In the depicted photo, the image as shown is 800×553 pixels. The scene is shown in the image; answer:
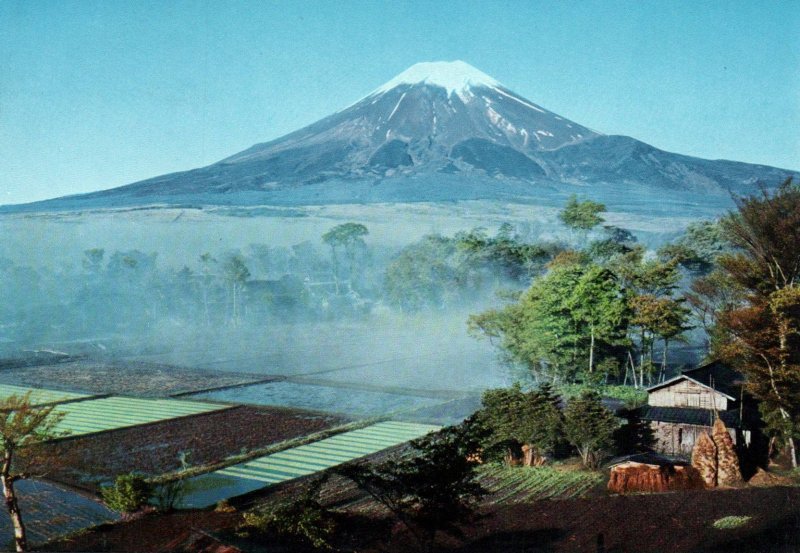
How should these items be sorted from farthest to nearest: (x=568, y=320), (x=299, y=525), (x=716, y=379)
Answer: (x=568, y=320)
(x=716, y=379)
(x=299, y=525)

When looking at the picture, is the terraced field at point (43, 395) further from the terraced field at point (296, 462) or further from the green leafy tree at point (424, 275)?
the green leafy tree at point (424, 275)

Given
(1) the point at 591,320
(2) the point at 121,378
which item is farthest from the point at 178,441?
(1) the point at 591,320

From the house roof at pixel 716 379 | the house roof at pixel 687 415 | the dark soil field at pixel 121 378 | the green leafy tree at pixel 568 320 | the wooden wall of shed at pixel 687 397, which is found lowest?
the dark soil field at pixel 121 378

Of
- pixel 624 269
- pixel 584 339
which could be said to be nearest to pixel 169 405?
pixel 584 339

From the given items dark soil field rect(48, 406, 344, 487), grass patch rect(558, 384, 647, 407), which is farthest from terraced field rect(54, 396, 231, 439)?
grass patch rect(558, 384, 647, 407)

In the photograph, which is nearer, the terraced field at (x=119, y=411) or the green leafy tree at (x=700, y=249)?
the terraced field at (x=119, y=411)

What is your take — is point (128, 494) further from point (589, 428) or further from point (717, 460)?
point (717, 460)

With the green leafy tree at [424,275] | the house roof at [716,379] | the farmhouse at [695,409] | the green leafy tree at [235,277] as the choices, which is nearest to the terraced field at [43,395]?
the green leafy tree at [235,277]
